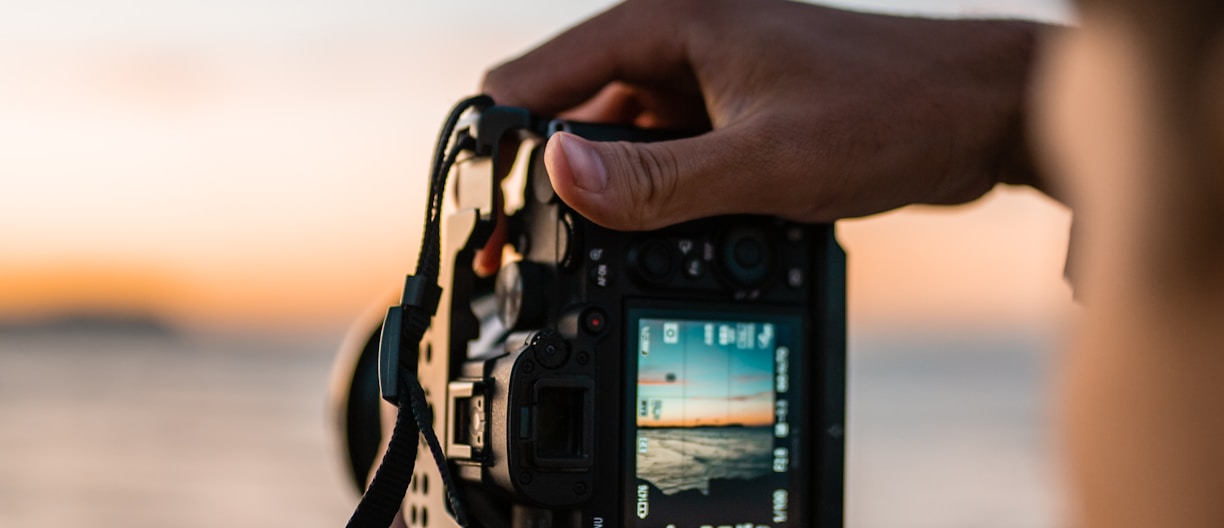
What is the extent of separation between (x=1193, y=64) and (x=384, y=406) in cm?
116

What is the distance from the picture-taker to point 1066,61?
586mm

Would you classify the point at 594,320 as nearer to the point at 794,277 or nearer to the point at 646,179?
the point at 646,179

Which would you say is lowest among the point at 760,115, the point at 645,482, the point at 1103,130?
the point at 645,482

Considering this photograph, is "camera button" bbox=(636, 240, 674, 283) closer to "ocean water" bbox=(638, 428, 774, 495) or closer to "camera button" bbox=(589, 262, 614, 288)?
"camera button" bbox=(589, 262, 614, 288)

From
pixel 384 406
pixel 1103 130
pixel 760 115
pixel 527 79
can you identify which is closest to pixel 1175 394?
pixel 1103 130

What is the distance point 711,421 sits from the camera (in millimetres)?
1377

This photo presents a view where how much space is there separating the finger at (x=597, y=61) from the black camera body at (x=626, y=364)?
10.4 inches

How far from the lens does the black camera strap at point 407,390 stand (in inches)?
49.8

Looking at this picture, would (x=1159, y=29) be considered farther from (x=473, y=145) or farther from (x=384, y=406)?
(x=384, y=406)

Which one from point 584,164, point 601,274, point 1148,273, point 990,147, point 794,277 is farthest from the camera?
point 990,147

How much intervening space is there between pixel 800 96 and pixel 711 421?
0.39 meters

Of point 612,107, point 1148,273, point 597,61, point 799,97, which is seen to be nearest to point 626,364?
point 799,97

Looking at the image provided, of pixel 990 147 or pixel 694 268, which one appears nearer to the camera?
pixel 694 268

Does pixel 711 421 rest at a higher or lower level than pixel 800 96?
lower
